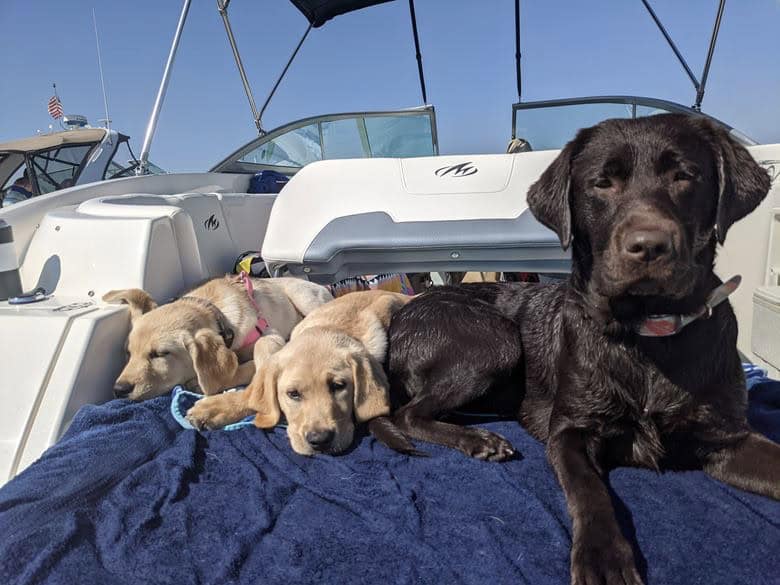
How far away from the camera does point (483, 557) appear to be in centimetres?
149

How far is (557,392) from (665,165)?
3.07ft

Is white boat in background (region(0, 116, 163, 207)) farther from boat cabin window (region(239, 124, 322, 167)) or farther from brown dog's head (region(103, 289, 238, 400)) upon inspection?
brown dog's head (region(103, 289, 238, 400))

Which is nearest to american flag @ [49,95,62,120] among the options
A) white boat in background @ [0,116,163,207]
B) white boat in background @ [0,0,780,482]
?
white boat in background @ [0,116,163,207]

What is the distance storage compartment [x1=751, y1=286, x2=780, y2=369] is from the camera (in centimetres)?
253

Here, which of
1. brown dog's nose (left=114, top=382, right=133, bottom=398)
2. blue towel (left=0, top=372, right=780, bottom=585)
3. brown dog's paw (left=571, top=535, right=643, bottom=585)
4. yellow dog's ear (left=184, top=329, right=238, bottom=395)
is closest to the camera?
brown dog's paw (left=571, top=535, right=643, bottom=585)

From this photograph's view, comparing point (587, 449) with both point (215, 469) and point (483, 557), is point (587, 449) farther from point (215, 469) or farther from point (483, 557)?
point (215, 469)

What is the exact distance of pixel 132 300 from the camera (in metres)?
2.77

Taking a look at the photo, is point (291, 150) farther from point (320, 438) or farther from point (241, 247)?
point (320, 438)

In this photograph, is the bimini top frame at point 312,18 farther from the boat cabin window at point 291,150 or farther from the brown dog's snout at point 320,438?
the brown dog's snout at point 320,438

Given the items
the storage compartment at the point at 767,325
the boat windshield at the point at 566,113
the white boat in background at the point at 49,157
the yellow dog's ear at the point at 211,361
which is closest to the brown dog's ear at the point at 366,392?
the yellow dog's ear at the point at 211,361

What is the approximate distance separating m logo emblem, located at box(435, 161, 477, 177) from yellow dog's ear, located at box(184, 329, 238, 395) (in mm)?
1853

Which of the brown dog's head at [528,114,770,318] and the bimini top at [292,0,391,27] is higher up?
the bimini top at [292,0,391,27]

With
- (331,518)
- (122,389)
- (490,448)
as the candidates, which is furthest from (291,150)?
(331,518)

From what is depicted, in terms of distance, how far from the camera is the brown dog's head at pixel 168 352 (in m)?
2.53
